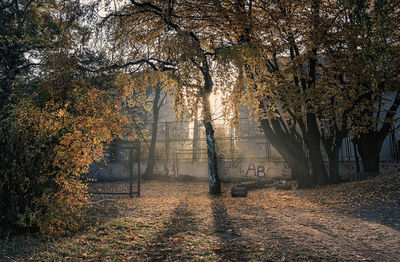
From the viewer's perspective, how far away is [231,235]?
5.13 metres

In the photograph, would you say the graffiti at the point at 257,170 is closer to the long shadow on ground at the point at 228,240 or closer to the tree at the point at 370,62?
the tree at the point at 370,62

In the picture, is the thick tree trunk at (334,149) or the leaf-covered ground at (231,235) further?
the thick tree trunk at (334,149)

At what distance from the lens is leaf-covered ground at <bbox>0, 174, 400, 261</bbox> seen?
406 centimetres

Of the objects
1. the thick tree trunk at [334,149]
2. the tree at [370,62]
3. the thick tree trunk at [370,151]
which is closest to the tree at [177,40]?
the tree at [370,62]

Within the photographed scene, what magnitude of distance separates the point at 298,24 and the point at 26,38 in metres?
11.8

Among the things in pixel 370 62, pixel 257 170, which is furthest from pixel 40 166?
pixel 257 170

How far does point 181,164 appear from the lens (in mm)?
18422

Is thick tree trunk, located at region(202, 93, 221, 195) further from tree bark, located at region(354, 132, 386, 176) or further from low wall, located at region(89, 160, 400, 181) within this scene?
tree bark, located at region(354, 132, 386, 176)

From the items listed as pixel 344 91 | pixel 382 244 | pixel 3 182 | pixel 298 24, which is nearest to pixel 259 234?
pixel 382 244

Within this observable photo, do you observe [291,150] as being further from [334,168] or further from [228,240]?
[228,240]

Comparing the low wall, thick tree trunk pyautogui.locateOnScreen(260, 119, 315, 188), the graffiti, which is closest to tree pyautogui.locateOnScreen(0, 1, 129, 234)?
thick tree trunk pyautogui.locateOnScreen(260, 119, 315, 188)

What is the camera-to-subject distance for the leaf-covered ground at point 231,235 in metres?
4.06

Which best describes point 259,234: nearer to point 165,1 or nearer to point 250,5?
point 165,1

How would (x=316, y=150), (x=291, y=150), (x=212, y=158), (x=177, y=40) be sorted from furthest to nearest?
(x=291, y=150) → (x=316, y=150) → (x=212, y=158) → (x=177, y=40)
